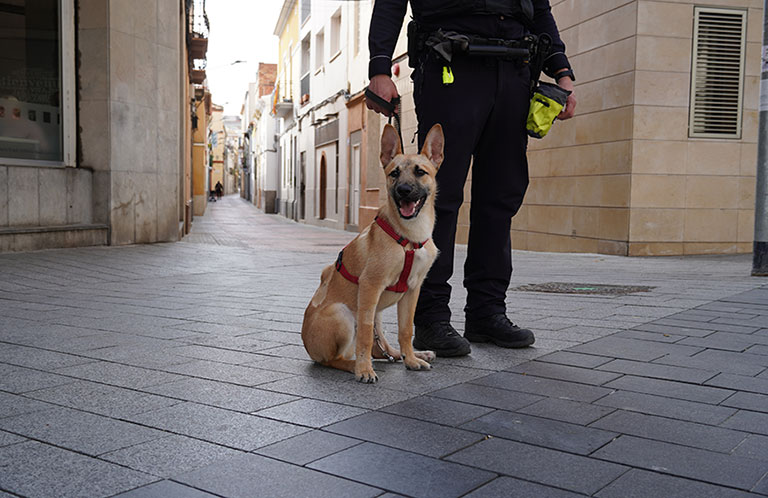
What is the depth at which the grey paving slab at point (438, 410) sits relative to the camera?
8.26 feet

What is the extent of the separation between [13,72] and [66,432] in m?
9.02

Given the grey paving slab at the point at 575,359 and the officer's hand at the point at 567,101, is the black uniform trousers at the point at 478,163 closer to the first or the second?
the officer's hand at the point at 567,101

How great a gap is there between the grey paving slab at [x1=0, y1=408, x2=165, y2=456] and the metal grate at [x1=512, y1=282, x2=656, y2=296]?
4.60m

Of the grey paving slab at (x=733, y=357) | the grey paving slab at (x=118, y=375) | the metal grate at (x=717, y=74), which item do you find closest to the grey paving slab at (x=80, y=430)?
the grey paving slab at (x=118, y=375)

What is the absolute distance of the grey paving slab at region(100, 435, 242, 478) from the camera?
6.75ft

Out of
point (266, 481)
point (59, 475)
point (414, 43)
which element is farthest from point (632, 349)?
point (59, 475)

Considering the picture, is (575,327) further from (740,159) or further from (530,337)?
(740,159)

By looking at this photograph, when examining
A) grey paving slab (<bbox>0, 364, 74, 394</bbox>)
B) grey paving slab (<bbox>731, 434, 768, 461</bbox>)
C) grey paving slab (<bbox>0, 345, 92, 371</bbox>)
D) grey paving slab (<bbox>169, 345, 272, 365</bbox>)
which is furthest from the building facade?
grey paving slab (<bbox>731, 434, 768, 461</bbox>)

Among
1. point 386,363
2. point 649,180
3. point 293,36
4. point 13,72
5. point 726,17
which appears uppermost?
point 293,36

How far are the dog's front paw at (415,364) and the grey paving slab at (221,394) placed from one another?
67 centimetres

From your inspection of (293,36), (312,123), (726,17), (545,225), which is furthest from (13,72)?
(293,36)

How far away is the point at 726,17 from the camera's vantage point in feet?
33.8

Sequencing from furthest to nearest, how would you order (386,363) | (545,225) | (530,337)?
(545,225)
(530,337)
(386,363)

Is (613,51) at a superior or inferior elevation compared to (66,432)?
superior
